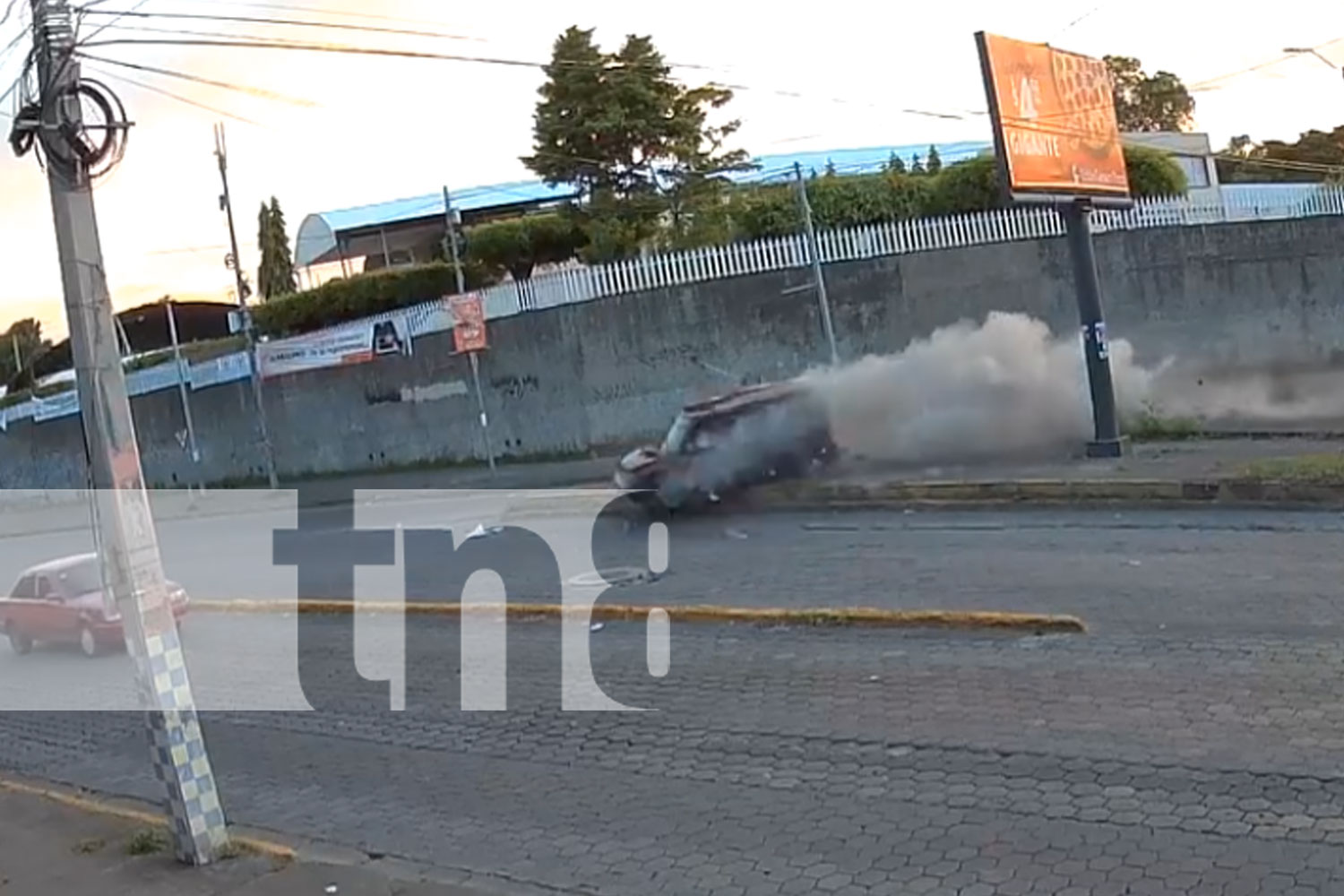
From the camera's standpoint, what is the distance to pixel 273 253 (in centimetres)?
6444

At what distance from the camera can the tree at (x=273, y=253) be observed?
6244cm

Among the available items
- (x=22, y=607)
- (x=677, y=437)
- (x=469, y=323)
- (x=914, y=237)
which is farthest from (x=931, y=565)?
(x=469, y=323)

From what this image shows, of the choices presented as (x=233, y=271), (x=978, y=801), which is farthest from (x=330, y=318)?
(x=978, y=801)

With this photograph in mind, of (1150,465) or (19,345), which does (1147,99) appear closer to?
(1150,465)

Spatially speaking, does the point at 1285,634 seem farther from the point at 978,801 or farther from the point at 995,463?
the point at 995,463

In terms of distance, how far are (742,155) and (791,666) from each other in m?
27.7

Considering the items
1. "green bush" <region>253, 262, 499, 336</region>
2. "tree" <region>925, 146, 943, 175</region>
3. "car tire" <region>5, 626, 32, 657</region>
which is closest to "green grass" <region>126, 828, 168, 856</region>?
"car tire" <region>5, 626, 32, 657</region>

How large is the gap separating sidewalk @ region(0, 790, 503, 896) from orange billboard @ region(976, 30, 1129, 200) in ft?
51.4

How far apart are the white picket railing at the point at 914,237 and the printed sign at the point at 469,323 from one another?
1.86 metres

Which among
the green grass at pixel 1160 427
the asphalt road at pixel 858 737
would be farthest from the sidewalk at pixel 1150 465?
the asphalt road at pixel 858 737

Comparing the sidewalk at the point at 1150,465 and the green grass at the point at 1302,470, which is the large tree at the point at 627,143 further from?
the green grass at the point at 1302,470

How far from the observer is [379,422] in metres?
33.9

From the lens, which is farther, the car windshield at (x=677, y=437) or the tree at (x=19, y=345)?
the tree at (x=19, y=345)

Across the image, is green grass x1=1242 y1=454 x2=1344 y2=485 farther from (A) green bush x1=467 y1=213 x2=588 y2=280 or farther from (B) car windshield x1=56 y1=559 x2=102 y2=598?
(A) green bush x1=467 y1=213 x2=588 y2=280
